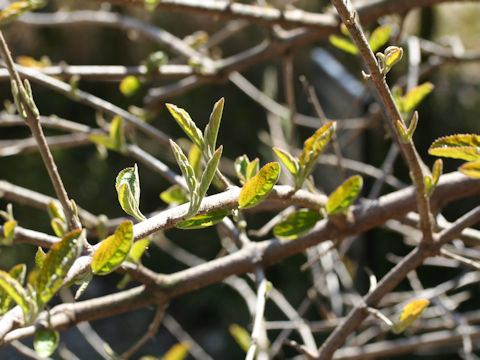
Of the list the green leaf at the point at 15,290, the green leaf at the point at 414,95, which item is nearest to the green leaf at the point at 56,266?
the green leaf at the point at 15,290

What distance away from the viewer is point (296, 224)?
1.51 ft

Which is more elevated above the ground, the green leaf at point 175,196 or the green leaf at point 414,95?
the green leaf at point 414,95

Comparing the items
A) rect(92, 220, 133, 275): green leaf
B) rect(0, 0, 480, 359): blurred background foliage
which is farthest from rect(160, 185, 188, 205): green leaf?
rect(0, 0, 480, 359): blurred background foliage

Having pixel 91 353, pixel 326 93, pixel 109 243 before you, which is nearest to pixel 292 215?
pixel 109 243

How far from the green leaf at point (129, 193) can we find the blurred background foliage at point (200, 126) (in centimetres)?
147

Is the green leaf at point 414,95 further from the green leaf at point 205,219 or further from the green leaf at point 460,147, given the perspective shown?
the green leaf at point 205,219

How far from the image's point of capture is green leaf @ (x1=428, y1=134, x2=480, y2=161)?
1.13 feet

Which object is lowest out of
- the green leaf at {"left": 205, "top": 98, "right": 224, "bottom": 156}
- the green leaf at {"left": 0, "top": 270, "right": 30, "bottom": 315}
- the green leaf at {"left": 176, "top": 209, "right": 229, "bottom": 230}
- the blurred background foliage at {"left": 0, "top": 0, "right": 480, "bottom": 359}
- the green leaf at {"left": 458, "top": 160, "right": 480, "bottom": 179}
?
the blurred background foliage at {"left": 0, "top": 0, "right": 480, "bottom": 359}

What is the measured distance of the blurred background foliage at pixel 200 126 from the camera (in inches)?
82.4

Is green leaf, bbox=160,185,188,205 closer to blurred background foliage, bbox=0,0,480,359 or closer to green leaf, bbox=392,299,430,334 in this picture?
green leaf, bbox=392,299,430,334

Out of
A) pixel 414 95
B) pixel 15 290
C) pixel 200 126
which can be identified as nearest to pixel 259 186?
pixel 15 290

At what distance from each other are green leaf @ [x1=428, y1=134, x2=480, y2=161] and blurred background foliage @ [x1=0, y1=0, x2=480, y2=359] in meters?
1.39

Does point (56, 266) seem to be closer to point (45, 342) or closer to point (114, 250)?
point (114, 250)

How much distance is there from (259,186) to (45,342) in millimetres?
227
